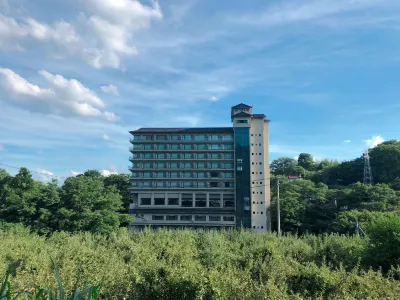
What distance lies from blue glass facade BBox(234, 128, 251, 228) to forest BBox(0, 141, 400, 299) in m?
3.85

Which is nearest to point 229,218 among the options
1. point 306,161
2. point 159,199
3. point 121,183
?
point 159,199

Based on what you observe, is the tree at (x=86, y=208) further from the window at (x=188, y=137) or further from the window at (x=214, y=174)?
the window at (x=188, y=137)

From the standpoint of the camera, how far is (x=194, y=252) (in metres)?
12.8

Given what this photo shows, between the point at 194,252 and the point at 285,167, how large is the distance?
58546mm

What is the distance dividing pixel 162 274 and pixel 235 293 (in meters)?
1.91

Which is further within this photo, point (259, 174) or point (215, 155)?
point (215, 155)

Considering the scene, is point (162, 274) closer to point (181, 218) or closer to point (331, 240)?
point (331, 240)

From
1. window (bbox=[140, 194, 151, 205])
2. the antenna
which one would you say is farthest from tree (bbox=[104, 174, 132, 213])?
the antenna

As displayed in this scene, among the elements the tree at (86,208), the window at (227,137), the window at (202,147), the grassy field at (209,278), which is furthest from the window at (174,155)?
the grassy field at (209,278)

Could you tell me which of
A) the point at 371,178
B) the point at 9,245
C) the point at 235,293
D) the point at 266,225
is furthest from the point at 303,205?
the point at 235,293

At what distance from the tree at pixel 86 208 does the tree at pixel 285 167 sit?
145 ft

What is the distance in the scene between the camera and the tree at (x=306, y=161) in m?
72.5

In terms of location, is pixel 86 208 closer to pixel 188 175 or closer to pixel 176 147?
pixel 188 175

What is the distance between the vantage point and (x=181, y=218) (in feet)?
141
